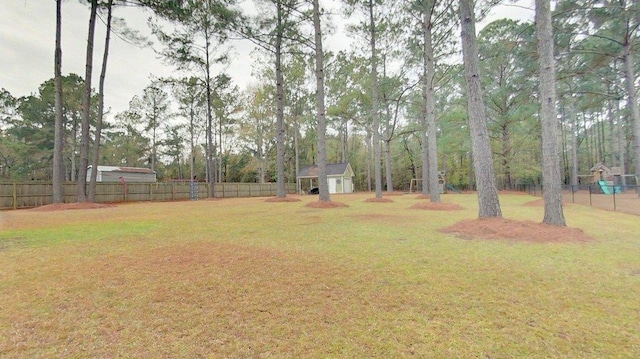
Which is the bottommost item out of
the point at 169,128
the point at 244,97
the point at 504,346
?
the point at 504,346

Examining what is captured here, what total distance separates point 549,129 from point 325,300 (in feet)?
20.1

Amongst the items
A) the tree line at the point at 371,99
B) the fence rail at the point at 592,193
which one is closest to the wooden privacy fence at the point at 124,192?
the tree line at the point at 371,99

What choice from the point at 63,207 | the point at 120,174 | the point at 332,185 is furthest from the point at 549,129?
the point at 120,174

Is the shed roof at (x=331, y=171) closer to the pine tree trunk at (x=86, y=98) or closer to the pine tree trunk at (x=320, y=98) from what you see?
the pine tree trunk at (x=320, y=98)

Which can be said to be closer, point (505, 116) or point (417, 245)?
point (417, 245)

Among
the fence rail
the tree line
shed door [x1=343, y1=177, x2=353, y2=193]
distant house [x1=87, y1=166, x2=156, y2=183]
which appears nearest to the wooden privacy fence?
the tree line

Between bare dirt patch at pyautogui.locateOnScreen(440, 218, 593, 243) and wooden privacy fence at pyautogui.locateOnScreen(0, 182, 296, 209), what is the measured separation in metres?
19.9

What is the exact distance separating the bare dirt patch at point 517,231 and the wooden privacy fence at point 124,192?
19.9 m

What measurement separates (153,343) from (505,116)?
2662 centimetres

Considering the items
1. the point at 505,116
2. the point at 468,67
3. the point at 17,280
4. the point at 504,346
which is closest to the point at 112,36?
the point at 17,280

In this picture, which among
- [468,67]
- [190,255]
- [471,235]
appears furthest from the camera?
[468,67]

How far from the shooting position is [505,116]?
2241 cm

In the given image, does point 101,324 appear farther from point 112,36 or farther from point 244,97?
point 244,97

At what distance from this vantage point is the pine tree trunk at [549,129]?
5711 mm
